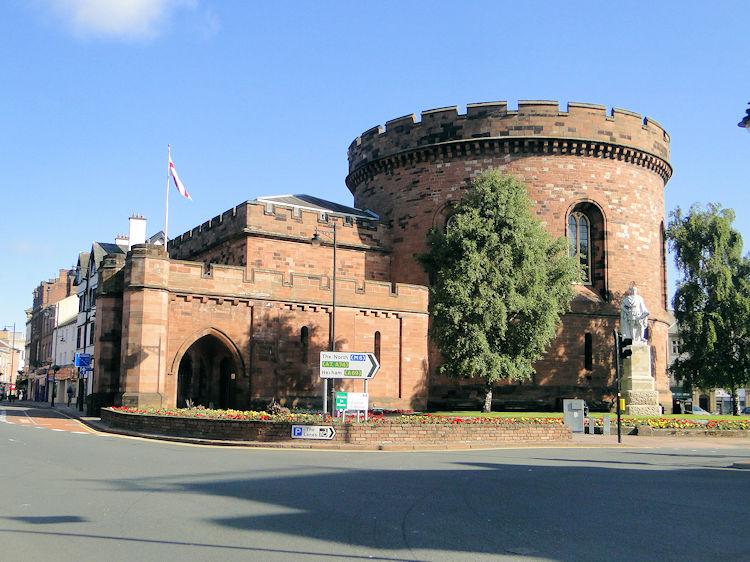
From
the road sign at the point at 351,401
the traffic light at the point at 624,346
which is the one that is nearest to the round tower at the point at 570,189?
the traffic light at the point at 624,346

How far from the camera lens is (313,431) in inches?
802

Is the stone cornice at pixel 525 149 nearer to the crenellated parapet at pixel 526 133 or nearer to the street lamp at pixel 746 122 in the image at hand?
the crenellated parapet at pixel 526 133

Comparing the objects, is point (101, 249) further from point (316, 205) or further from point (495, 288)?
point (495, 288)

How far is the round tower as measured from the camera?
37062 mm

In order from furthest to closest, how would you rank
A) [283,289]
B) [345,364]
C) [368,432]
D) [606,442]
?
1. [283,289]
2. [606,442]
3. [345,364]
4. [368,432]

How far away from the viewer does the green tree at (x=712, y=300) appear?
41.3 meters

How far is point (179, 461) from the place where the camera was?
1567 cm

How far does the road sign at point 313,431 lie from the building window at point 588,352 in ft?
67.6

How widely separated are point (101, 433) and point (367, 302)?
13681 mm

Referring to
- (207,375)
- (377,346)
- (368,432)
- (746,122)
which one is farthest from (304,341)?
(746,122)

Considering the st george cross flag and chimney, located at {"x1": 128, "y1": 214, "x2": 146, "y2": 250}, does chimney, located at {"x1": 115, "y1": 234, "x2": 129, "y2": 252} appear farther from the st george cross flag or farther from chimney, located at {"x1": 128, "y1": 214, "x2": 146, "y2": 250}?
the st george cross flag

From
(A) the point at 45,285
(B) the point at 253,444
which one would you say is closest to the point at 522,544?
(B) the point at 253,444

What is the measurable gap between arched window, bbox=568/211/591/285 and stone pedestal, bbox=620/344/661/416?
6781 millimetres

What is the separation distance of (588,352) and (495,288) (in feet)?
30.2
